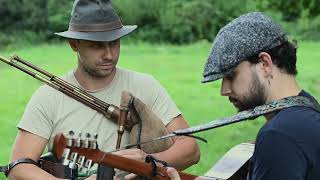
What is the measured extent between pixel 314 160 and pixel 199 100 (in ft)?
34.8

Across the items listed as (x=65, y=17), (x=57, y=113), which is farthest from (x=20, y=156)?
(x=65, y=17)

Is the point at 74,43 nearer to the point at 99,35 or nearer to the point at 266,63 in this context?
the point at 99,35

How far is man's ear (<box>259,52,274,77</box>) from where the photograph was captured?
9.34 feet

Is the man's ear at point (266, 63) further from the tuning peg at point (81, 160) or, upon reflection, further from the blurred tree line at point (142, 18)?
the blurred tree line at point (142, 18)

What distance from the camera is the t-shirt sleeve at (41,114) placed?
13.4 ft

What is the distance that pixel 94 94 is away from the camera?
4.19 meters

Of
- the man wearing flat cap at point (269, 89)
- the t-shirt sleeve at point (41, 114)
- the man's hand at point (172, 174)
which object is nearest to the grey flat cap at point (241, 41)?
the man wearing flat cap at point (269, 89)

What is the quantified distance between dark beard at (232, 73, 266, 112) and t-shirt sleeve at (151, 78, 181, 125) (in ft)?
4.50

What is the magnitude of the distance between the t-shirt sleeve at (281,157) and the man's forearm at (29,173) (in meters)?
1.50

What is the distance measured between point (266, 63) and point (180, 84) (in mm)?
12305

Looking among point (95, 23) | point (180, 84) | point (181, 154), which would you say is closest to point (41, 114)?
point (95, 23)

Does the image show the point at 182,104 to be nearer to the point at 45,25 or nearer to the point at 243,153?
the point at 243,153

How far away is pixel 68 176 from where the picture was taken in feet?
12.7

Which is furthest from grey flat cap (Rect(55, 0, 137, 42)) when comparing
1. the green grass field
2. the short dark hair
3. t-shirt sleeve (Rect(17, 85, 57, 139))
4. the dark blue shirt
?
the green grass field
